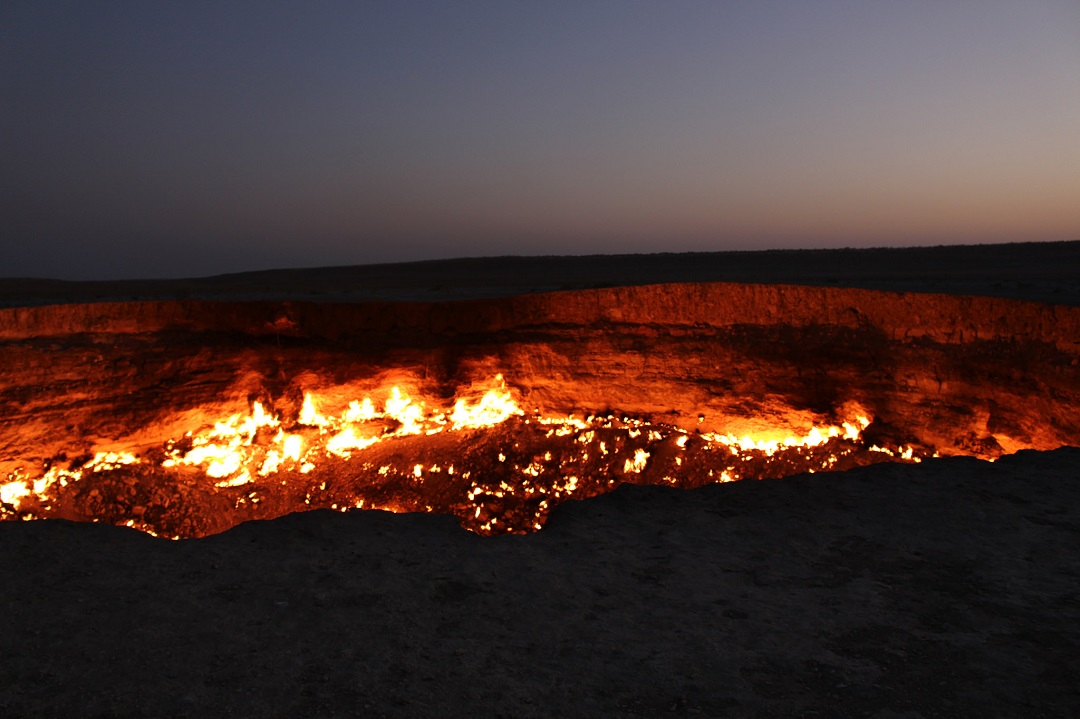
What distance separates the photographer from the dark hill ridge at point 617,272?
23625mm

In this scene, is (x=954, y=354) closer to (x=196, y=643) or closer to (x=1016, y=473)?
(x=1016, y=473)

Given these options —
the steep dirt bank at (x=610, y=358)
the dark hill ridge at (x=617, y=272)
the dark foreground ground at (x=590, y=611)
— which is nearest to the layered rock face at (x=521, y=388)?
the steep dirt bank at (x=610, y=358)

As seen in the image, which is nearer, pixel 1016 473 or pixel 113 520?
pixel 1016 473

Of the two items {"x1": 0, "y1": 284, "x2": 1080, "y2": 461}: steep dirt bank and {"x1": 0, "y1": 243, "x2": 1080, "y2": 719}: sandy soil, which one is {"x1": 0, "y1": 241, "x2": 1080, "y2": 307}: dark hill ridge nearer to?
{"x1": 0, "y1": 284, "x2": 1080, "y2": 461}: steep dirt bank

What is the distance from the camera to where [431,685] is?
342cm

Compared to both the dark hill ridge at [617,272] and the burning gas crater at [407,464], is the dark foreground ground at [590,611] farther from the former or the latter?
the dark hill ridge at [617,272]

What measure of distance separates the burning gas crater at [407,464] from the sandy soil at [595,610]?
12.0ft

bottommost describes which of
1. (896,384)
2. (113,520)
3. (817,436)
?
(113,520)

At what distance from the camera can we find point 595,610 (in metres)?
4.18

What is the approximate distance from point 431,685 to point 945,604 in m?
2.76

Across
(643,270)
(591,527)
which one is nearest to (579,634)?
(591,527)

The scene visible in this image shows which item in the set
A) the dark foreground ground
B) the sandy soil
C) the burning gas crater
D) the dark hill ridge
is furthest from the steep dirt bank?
the dark hill ridge

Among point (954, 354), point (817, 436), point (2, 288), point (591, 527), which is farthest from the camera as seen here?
point (2, 288)

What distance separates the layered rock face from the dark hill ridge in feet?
21.3
